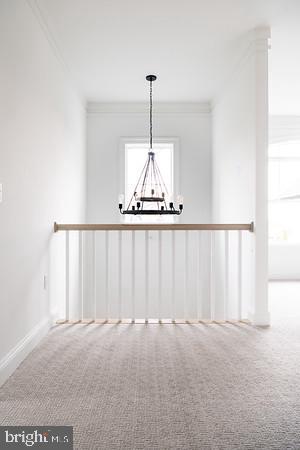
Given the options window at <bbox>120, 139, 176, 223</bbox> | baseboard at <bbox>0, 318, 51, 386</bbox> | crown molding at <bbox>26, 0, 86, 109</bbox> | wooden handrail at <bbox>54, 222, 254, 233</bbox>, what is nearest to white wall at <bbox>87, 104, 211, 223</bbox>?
window at <bbox>120, 139, 176, 223</bbox>

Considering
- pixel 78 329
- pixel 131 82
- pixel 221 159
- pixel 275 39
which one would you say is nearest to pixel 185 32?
pixel 275 39

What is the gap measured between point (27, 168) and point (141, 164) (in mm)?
3546

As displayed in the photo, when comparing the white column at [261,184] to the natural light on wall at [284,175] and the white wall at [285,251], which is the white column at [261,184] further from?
the natural light on wall at [284,175]

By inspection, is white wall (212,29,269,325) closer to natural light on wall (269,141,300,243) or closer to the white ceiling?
the white ceiling

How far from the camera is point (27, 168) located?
3.13 m

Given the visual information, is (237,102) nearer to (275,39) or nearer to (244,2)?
(275,39)

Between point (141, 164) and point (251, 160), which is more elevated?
point (141, 164)

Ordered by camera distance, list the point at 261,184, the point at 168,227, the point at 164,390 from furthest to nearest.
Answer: the point at 168,227, the point at 261,184, the point at 164,390

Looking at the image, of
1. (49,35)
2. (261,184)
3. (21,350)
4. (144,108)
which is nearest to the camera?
(21,350)

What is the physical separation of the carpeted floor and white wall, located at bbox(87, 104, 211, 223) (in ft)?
10.0

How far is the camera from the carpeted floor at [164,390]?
1.89m

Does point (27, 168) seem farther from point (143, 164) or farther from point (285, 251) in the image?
point (285, 251)

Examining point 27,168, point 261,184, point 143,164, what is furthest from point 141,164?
point 27,168

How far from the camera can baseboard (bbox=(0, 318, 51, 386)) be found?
257cm
